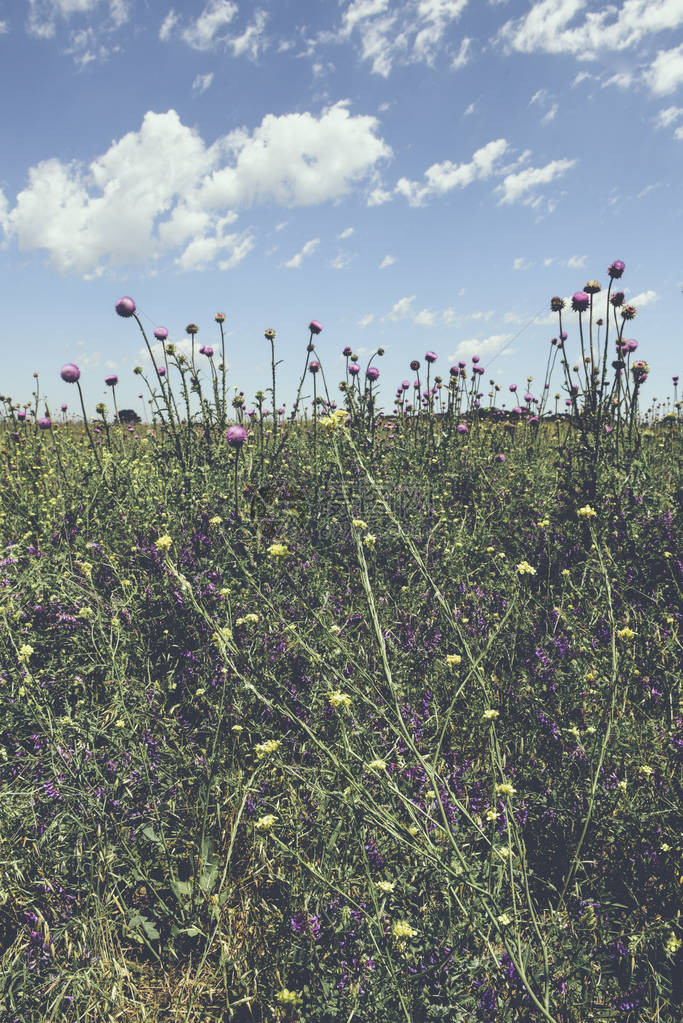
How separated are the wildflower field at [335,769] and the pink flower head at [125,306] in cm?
132

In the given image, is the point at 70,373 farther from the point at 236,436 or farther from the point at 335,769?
A: the point at 335,769

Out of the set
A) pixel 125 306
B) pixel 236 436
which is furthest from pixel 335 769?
pixel 125 306

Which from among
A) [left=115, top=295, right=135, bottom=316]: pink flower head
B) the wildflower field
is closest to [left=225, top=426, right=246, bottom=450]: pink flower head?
the wildflower field

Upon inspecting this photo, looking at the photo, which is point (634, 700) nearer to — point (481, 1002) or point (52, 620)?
point (481, 1002)

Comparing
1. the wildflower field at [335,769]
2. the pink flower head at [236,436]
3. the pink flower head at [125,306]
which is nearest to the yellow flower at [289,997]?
the wildflower field at [335,769]

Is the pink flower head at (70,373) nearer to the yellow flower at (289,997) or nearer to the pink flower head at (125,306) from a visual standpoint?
the pink flower head at (125,306)

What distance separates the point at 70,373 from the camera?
3.97 metres

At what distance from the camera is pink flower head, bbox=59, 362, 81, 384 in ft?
13.0

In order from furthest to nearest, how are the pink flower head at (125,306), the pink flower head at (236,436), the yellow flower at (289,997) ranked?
the pink flower head at (125,306) < the pink flower head at (236,436) < the yellow flower at (289,997)

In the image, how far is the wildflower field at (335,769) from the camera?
4.38 feet

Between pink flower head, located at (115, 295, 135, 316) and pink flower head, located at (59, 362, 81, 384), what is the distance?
71 centimetres

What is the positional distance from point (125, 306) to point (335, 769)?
10.8 feet

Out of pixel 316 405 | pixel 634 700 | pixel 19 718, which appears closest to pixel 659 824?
pixel 634 700

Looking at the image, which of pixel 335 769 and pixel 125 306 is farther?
pixel 125 306
